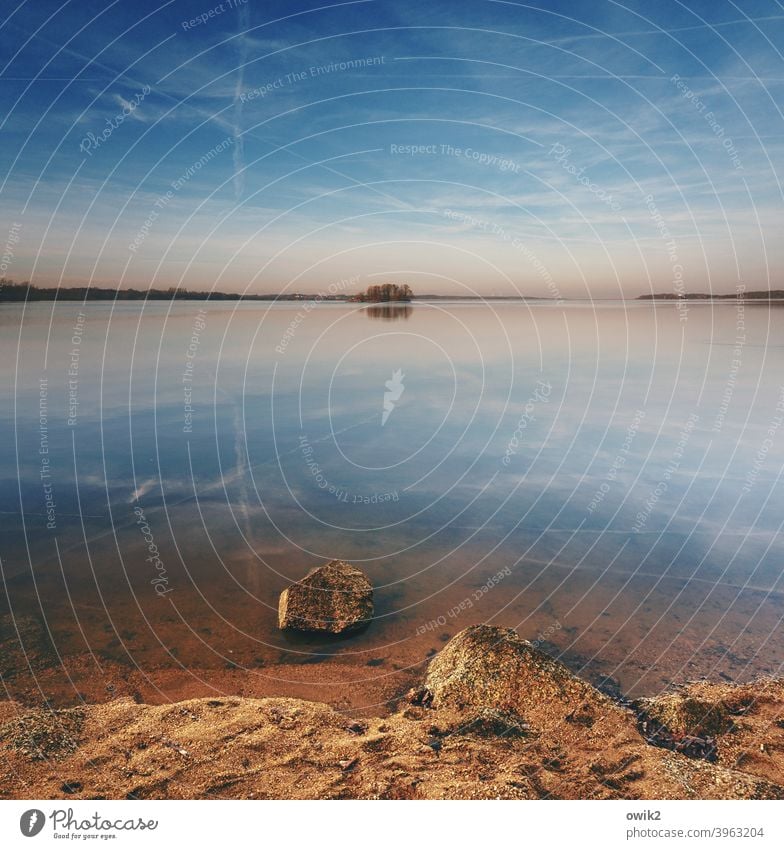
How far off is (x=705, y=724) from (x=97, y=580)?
1198 centimetres

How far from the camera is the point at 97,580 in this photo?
41.2 ft

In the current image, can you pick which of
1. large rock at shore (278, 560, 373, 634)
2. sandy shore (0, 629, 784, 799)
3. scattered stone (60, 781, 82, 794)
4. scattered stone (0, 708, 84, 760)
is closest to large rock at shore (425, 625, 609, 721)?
sandy shore (0, 629, 784, 799)

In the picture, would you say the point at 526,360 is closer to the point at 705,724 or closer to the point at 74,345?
the point at 74,345

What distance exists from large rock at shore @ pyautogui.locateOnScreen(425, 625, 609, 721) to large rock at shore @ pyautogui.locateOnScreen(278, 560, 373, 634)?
2.31m

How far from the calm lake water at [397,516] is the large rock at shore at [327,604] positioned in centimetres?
37

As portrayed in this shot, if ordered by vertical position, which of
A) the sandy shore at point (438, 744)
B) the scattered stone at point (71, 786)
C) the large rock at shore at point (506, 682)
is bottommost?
the scattered stone at point (71, 786)

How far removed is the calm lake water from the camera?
35.3 ft

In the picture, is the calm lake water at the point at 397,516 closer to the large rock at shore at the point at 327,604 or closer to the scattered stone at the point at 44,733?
the large rock at shore at the point at 327,604

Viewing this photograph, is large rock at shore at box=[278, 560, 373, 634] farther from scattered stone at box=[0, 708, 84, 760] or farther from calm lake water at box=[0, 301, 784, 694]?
scattered stone at box=[0, 708, 84, 760]

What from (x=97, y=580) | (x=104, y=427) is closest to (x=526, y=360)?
(x=104, y=427)

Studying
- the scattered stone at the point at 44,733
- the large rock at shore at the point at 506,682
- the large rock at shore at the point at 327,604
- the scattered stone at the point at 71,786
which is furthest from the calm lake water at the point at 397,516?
the scattered stone at the point at 71,786

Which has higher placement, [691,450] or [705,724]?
[691,450]

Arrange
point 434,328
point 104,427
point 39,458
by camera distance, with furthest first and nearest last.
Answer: point 434,328 → point 104,427 → point 39,458

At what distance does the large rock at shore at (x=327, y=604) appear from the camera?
10.8 metres
